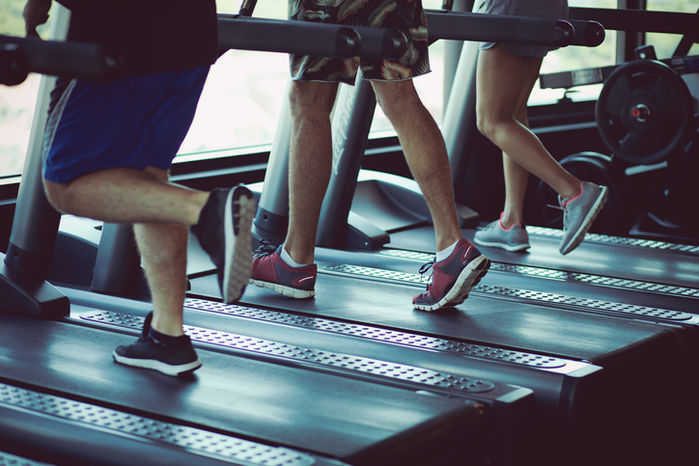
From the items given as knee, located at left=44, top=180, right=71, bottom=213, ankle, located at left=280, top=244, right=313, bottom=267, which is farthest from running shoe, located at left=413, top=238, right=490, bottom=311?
knee, located at left=44, top=180, right=71, bottom=213

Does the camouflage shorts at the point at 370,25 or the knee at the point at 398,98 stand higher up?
the camouflage shorts at the point at 370,25

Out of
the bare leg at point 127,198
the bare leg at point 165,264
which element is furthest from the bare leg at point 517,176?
the bare leg at point 127,198

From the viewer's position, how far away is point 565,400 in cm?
215

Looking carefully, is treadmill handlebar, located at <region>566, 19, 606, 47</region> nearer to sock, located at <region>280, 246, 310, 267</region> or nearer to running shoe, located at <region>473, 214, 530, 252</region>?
sock, located at <region>280, 246, 310, 267</region>

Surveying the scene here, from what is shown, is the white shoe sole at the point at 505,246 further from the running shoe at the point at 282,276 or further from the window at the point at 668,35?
the window at the point at 668,35

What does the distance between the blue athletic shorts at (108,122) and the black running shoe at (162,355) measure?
408mm

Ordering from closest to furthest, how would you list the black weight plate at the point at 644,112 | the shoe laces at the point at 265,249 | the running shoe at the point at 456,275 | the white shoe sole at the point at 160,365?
the white shoe sole at the point at 160,365 → the running shoe at the point at 456,275 → the shoe laces at the point at 265,249 → the black weight plate at the point at 644,112

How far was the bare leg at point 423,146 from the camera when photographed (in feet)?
8.34

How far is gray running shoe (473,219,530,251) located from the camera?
12.3 ft

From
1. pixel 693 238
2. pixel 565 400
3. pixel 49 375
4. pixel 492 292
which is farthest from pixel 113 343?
pixel 693 238

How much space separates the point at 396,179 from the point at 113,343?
233 cm

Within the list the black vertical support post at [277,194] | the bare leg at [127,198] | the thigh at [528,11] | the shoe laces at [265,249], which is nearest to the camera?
the bare leg at [127,198]

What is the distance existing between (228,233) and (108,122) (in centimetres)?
34

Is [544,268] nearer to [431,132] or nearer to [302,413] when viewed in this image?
[431,132]
